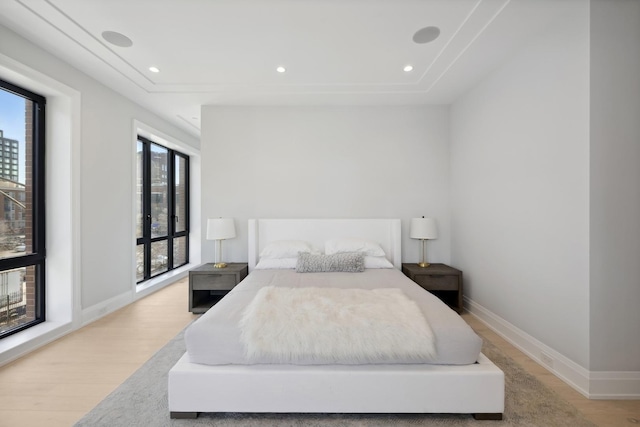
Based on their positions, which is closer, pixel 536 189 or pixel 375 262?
pixel 536 189

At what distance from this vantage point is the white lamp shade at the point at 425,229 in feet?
11.1

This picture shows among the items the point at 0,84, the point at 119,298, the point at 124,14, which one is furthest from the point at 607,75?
the point at 119,298

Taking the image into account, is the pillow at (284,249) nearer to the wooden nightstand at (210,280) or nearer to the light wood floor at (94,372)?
the wooden nightstand at (210,280)

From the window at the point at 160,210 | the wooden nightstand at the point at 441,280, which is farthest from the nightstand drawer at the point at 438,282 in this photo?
the window at the point at 160,210

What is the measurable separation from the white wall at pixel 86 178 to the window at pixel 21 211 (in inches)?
3.3

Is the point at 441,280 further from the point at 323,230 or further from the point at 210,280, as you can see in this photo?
the point at 210,280

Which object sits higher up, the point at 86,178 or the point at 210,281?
the point at 86,178

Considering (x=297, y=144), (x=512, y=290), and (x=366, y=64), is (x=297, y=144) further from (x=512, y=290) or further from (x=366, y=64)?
(x=512, y=290)

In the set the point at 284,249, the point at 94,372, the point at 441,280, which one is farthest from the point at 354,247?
the point at 94,372

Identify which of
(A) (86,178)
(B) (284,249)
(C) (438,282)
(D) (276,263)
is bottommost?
(C) (438,282)

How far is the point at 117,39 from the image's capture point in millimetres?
2350

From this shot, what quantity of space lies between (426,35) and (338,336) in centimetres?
240

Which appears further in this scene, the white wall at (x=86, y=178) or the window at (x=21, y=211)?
the white wall at (x=86, y=178)

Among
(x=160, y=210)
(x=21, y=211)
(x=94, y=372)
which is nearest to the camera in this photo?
(x=94, y=372)
